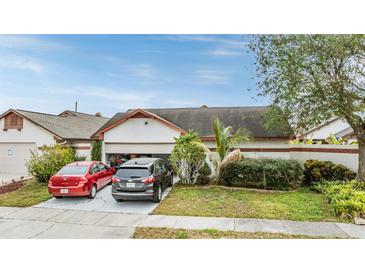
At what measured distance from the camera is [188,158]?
38.4 feet

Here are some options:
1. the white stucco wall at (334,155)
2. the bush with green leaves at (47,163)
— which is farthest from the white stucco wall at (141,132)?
the white stucco wall at (334,155)

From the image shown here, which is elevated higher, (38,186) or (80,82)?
(80,82)

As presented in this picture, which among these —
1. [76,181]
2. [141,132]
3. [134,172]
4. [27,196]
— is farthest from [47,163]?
[134,172]

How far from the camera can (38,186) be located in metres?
12.1

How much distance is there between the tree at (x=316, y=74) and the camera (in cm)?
872

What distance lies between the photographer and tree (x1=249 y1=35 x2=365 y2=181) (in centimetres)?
872

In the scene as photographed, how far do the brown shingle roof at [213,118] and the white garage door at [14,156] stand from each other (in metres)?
4.86

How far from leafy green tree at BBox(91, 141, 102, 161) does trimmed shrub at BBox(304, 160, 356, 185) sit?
37.2 ft

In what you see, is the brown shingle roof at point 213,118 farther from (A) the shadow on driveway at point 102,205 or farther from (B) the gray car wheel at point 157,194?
(B) the gray car wheel at point 157,194

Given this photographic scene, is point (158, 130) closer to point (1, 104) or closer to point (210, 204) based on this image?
point (210, 204)

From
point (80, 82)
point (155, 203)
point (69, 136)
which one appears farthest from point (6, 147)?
point (155, 203)

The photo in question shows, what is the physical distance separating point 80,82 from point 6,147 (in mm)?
8805

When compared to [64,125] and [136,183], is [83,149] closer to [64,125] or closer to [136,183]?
[64,125]

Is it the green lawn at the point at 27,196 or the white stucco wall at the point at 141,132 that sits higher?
the white stucco wall at the point at 141,132
